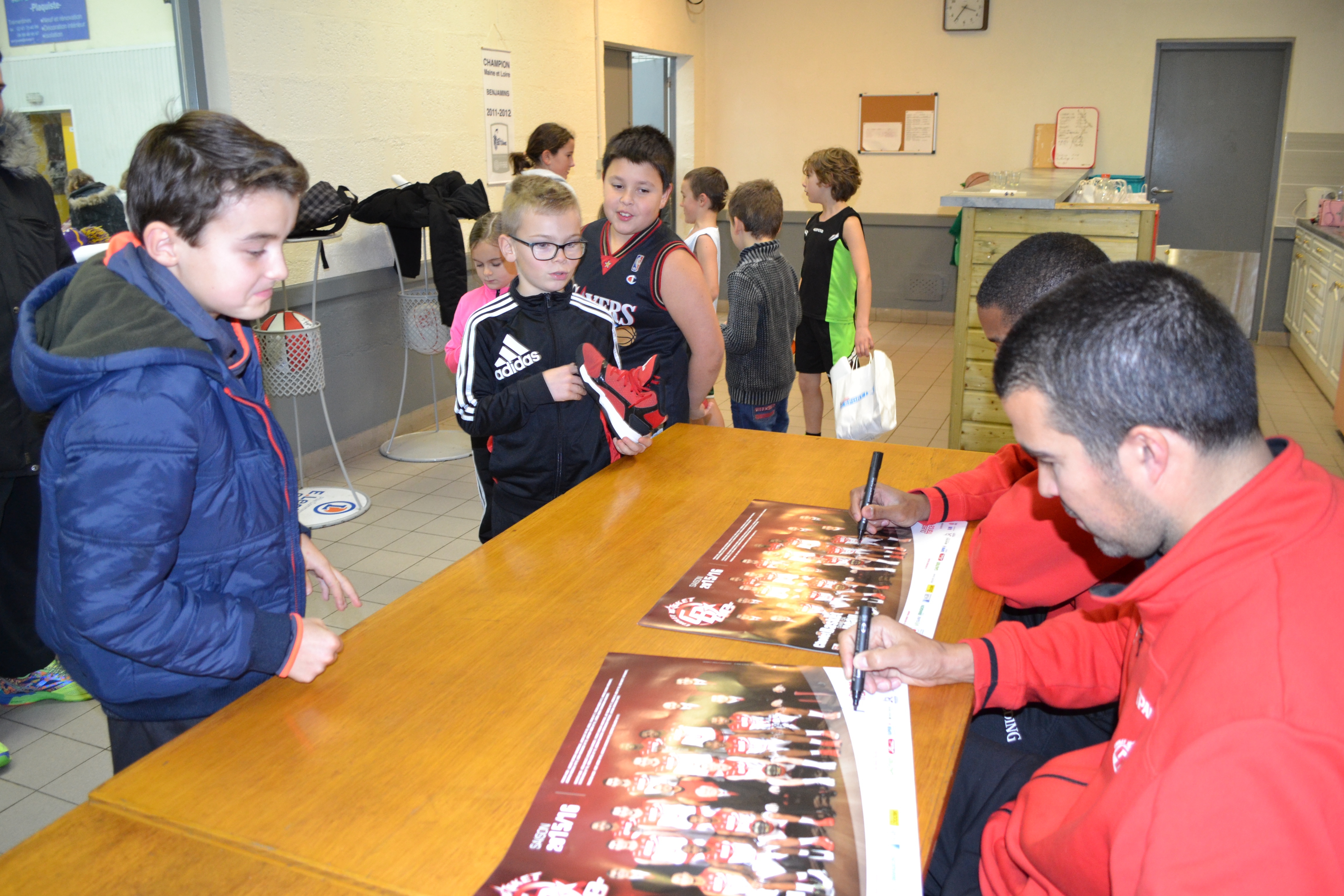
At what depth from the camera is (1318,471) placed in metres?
0.99

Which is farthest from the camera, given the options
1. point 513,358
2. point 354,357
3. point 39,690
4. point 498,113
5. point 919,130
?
point 919,130

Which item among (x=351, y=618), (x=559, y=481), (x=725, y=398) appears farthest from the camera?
(x=725, y=398)

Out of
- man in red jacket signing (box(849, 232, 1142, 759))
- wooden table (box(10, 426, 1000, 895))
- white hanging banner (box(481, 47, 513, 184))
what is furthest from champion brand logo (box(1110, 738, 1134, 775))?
white hanging banner (box(481, 47, 513, 184))

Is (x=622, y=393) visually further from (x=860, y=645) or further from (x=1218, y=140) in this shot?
(x=1218, y=140)

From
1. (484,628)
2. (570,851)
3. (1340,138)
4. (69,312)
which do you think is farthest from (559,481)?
(1340,138)

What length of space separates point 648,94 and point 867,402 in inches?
239

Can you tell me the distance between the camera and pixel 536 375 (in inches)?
79.4

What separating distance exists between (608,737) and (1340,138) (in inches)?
327

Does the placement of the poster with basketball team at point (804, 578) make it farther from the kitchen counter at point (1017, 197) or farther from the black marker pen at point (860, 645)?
the kitchen counter at point (1017, 197)

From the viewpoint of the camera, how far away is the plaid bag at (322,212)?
4.02m

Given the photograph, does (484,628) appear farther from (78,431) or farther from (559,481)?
(559,481)

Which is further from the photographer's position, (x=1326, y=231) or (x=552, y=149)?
(x=1326, y=231)

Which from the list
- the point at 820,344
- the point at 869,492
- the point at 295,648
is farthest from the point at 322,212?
the point at 295,648

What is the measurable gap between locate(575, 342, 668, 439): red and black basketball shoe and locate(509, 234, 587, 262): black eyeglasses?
20 centimetres
